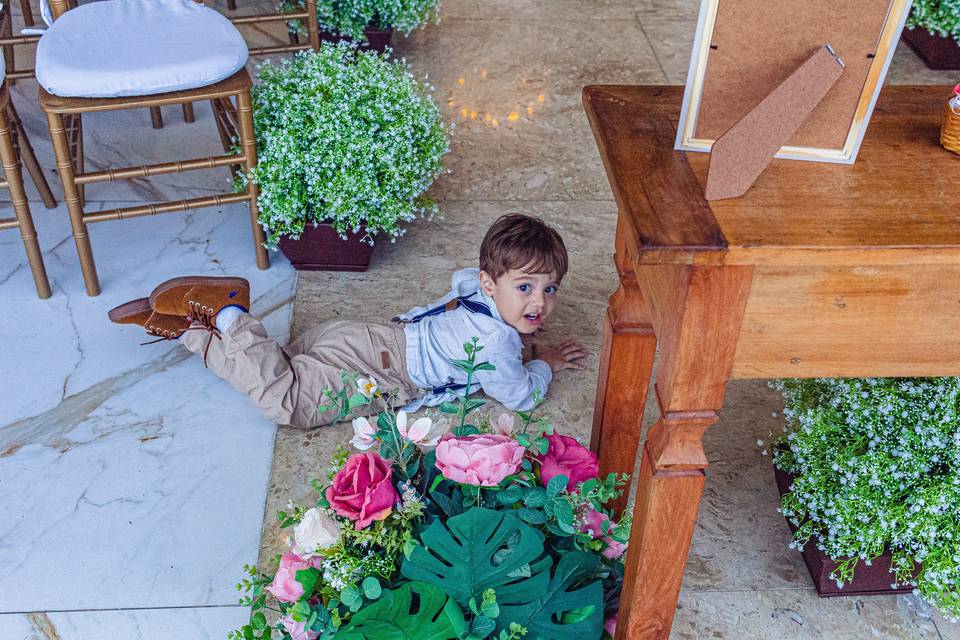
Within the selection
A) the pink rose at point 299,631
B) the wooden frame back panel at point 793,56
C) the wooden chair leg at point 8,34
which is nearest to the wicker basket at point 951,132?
the wooden frame back panel at point 793,56

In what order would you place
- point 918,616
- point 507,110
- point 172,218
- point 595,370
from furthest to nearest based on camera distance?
point 507,110, point 172,218, point 595,370, point 918,616

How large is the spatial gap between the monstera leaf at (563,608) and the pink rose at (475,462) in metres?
0.17

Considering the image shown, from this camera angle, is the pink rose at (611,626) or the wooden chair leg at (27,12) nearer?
the pink rose at (611,626)

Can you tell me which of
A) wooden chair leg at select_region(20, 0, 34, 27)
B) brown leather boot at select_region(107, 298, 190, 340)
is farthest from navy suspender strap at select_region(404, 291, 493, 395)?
wooden chair leg at select_region(20, 0, 34, 27)

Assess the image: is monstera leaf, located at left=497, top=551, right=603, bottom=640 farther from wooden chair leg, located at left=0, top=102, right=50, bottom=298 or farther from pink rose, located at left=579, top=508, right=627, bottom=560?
wooden chair leg, located at left=0, top=102, right=50, bottom=298

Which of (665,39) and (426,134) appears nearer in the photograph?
(426,134)

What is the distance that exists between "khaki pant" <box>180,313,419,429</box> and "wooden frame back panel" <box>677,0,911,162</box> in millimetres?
1102

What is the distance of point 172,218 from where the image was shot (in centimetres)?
278

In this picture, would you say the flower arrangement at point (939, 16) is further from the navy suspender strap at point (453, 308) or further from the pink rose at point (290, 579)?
the pink rose at point (290, 579)

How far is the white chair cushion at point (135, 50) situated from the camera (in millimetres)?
2115

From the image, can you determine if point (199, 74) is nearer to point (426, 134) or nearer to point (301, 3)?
point (426, 134)

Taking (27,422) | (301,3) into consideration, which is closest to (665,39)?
(301,3)

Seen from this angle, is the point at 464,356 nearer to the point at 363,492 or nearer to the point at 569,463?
the point at 569,463

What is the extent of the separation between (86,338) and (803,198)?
1857 millimetres
